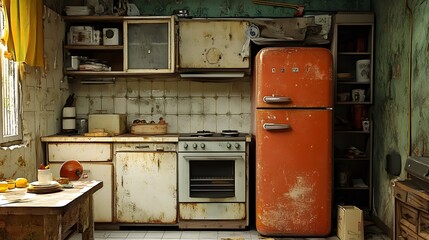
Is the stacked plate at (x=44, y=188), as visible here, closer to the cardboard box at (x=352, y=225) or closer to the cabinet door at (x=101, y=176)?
the cabinet door at (x=101, y=176)

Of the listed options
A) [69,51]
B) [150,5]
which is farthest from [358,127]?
[69,51]

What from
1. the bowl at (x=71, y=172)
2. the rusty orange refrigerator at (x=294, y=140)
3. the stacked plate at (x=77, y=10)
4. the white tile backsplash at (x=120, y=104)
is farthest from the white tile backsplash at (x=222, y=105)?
the bowl at (x=71, y=172)

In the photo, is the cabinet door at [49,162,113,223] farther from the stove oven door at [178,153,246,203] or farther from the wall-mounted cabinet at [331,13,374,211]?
the wall-mounted cabinet at [331,13,374,211]

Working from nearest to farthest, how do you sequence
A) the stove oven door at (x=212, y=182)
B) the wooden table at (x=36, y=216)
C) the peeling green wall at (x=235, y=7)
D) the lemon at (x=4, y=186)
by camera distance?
the wooden table at (x=36, y=216)
the lemon at (x=4, y=186)
the stove oven door at (x=212, y=182)
the peeling green wall at (x=235, y=7)

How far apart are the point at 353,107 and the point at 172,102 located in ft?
6.91

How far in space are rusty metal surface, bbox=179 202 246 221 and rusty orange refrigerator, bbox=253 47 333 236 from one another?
28 centimetres

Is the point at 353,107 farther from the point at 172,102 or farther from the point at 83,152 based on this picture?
the point at 83,152

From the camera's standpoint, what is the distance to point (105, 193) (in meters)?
4.15

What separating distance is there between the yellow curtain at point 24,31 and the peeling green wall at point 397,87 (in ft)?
10.9

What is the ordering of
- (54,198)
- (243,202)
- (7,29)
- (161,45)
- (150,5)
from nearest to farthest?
(54,198) < (7,29) < (243,202) < (161,45) < (150,5)

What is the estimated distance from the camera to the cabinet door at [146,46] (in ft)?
14.6

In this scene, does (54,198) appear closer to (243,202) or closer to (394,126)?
(243,202)

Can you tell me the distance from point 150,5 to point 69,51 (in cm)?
108

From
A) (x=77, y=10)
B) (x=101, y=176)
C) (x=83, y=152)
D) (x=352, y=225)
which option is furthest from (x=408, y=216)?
(x=77, y=10)
